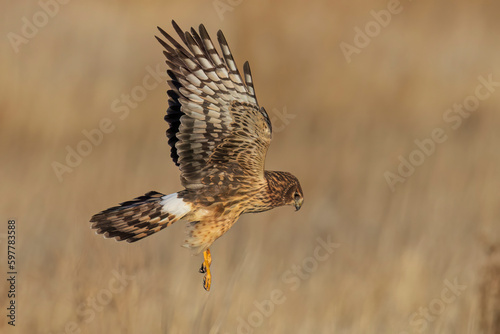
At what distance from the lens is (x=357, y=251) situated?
6.98 m

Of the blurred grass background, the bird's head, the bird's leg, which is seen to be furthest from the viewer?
the blurred grass background

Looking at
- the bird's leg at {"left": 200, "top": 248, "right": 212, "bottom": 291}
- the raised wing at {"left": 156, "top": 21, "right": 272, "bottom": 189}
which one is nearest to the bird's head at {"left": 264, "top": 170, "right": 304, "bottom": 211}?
the raised wing at {"left": 156, "top": 21, "right": 272, "bottom": 189}

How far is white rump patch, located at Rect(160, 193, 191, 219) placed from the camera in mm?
5508

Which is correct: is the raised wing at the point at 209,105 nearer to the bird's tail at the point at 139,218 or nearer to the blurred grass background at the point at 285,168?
the bird's tail at the point at 139,218

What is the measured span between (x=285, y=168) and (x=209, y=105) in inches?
73.7

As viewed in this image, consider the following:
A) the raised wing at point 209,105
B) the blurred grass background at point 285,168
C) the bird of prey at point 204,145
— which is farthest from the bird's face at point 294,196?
the blurred grass background at point 285,168

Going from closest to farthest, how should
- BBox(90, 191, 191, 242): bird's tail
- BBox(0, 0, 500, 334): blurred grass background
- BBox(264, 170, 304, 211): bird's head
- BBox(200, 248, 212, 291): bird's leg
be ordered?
BBox(90, 191, 191, 242): bird's tail
BBox(200, 248, 212, 291): bird's leg
BBox(264, 170, 304, 211): bird's head
BBox(0, 0, 500, 334): blurred grass background

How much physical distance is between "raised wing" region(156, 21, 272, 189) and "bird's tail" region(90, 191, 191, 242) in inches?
8.6

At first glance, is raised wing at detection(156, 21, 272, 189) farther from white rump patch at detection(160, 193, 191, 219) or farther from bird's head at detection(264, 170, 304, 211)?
bird's head at detection(264, 170, 304, 211)

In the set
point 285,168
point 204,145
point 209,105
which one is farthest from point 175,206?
point 285,168

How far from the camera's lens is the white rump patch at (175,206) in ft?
18.1

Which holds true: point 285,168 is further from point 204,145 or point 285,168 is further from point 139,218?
point 139,218

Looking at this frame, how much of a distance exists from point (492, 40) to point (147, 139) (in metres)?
3.48

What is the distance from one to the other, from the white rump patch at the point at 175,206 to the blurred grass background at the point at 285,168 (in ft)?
2.28
